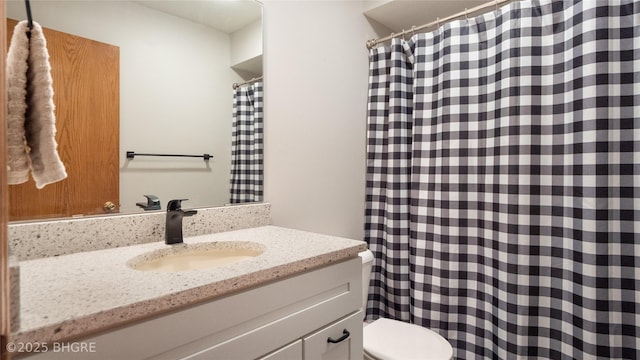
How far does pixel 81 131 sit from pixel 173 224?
398mm

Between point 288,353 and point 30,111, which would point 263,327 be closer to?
point 288,353

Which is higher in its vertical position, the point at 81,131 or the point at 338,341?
the point at 81,131

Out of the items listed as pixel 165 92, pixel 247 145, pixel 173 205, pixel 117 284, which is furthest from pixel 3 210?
pixel 247 145

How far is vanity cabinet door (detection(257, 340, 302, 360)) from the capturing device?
742 millimetres

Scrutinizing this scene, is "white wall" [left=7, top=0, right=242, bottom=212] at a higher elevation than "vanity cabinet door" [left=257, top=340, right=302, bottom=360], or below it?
higher

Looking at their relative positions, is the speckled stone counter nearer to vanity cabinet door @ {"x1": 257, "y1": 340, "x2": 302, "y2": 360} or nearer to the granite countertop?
the granite countertop

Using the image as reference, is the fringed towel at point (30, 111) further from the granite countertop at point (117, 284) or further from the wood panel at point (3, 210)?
the granite countertop at point (117, 284)

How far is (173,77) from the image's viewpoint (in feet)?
3.67

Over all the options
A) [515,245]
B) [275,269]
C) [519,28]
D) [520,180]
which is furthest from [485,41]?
[275,269]

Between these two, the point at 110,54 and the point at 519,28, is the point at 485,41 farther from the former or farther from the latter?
the point at 110,54

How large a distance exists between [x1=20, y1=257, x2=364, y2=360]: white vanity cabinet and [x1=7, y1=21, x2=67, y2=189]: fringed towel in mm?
288

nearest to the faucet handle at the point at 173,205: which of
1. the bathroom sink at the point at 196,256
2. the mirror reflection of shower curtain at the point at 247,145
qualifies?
the bathroom sink at the point at 196,256

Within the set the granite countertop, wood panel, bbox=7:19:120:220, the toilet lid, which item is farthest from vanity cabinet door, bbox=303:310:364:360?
wood panel, bbox=7:19:120:220

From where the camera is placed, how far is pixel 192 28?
1.16 m
